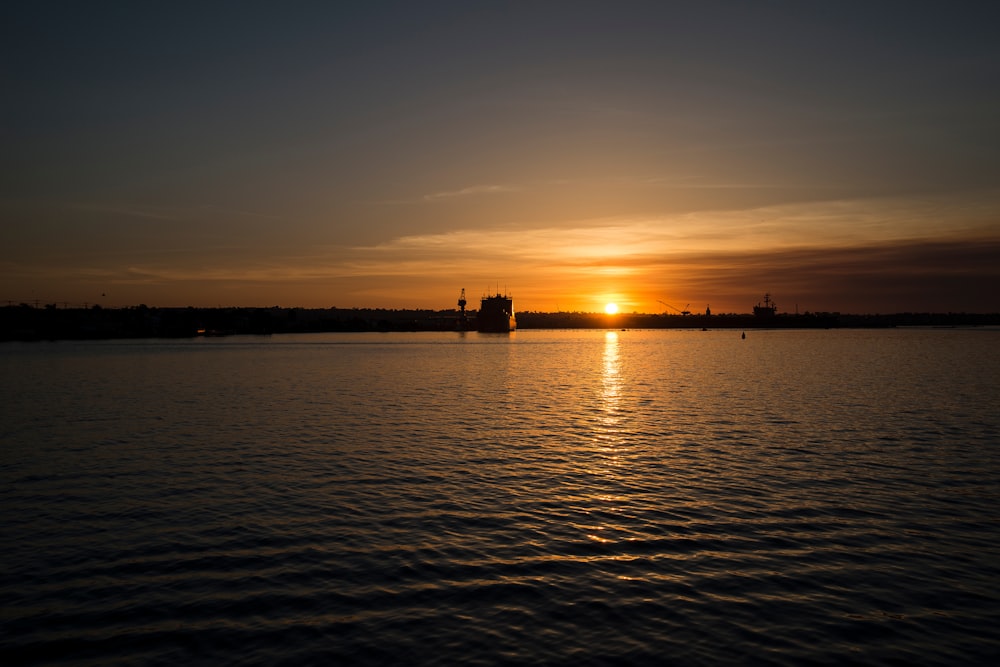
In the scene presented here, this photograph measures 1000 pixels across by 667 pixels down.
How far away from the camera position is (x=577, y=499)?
23344 mm

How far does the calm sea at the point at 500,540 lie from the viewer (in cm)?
1291

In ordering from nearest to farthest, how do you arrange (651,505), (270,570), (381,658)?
(381,658) → (270,570) → (651,505)

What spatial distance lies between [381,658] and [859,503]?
17.6 metres

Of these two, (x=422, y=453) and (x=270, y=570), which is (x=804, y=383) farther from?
(x=270, y=570)

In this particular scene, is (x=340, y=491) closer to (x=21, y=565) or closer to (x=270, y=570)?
(x=270, y=570)

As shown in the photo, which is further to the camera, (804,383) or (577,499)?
(804,383)

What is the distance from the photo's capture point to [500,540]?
18.8m

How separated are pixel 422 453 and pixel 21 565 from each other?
17.3 metres

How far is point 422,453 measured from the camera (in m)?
32.0

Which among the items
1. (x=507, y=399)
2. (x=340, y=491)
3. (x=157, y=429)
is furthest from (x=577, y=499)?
(x=507, y=399)

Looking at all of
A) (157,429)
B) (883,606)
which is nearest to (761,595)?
(883,606)

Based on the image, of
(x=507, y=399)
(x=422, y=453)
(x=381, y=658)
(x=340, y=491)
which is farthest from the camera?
(x=507, y=399)

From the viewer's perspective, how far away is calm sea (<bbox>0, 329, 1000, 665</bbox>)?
42.4 ft

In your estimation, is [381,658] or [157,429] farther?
[157,429]
